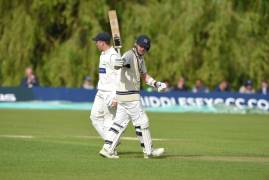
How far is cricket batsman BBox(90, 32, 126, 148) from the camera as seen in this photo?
1495 centimetres

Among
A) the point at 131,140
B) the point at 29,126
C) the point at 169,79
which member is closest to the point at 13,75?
the point at 169,79

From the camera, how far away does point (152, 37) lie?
37438 mm

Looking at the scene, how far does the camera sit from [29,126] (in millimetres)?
23000

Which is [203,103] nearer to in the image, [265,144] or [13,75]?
[13,75]

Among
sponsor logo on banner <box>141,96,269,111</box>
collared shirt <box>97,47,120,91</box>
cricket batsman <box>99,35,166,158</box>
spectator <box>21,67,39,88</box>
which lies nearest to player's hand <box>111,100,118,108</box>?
cricket batsman <box>99,35,166,158</box>

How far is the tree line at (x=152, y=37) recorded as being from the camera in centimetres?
3622

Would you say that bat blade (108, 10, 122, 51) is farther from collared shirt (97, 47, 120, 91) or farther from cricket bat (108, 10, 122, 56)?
collared shirt (97, 47, 120, 91)

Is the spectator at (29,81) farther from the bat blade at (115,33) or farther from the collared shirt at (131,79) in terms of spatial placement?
the collared shirt at (131,79)

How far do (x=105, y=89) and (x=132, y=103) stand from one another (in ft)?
3.60

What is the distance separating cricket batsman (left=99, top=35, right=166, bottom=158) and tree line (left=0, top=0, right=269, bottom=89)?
21.9 metres

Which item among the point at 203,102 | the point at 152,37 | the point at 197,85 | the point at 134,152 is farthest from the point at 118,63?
the point at 152,37

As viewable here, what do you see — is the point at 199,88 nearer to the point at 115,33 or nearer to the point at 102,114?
the point at 102,114

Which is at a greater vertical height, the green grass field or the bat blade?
the bat blade

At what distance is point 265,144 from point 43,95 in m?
17.4
